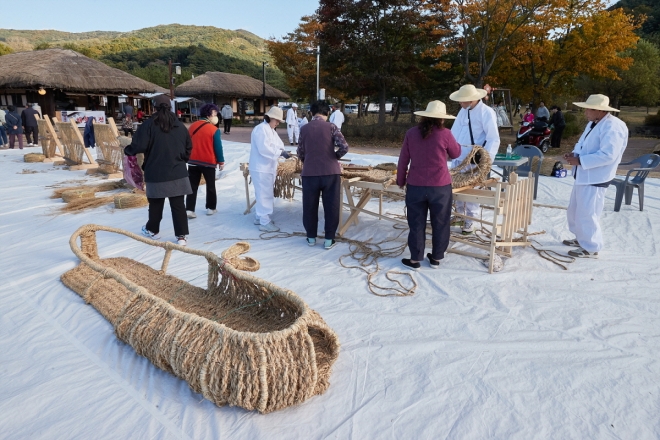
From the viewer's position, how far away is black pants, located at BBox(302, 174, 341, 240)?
4473 mm

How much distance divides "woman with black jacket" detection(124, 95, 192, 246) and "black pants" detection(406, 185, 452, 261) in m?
2.23

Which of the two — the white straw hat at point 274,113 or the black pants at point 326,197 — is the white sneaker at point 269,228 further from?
the white straw hat at point 274,113

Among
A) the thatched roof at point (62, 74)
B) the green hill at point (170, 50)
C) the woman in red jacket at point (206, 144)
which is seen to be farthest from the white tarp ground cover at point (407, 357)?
the green hill at point (170, 50)

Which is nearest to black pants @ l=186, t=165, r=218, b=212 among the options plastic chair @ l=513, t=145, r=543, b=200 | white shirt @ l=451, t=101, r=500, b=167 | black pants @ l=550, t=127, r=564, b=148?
white shirt @ l=451, t=101, r=500, b=167

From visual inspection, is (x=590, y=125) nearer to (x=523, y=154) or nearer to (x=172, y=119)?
(x=523, y=154)

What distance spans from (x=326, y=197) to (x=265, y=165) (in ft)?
3.82

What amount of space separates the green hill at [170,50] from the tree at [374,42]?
24.7m

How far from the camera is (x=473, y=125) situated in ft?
15.6

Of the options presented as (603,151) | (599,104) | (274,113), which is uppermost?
(599,104)

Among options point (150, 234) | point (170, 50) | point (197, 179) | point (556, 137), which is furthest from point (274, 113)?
point (170, 50)

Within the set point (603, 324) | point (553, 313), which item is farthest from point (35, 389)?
point (603, 324)

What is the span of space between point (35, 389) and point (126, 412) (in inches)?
21.7

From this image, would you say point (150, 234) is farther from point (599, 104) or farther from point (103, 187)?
point (599, 104)

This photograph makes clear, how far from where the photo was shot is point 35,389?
2264mm
